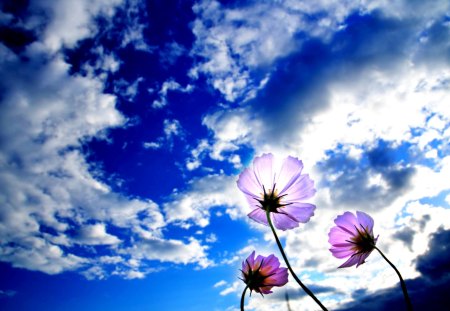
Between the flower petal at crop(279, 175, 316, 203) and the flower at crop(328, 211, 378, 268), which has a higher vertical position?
the flower petal at crop(279, 175, 316, 203)

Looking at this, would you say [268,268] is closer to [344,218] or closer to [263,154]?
[344,218]

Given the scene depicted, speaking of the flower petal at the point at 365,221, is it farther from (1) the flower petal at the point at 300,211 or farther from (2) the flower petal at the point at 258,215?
(2) the flower petal at the point at 258,215

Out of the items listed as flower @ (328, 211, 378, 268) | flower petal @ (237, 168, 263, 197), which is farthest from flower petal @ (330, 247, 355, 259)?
flower petal @ (237, 168, 263, 197)

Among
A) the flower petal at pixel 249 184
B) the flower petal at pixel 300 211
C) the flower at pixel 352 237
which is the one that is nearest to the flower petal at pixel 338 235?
the flower at pixel 352 237

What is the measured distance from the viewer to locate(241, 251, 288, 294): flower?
52.7 inches

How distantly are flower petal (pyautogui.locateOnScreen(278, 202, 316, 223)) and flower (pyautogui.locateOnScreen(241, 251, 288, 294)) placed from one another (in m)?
0.19

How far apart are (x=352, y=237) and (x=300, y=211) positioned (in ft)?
0.74

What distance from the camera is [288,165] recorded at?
4.86 feet

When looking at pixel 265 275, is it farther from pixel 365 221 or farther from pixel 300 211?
pixel 365 221

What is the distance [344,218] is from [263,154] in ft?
A: 1.44

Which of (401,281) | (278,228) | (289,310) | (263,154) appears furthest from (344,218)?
(289,310)

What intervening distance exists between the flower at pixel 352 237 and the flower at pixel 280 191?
0.15 metres

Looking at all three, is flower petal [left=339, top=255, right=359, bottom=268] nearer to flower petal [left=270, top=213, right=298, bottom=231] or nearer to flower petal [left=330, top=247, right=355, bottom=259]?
flower petal [left=330, top=247, right=355, bottom=259]

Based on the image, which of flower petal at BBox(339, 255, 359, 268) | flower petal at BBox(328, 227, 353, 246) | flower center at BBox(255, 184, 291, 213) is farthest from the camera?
flower center at BBox(255, 184, 291, 213)
